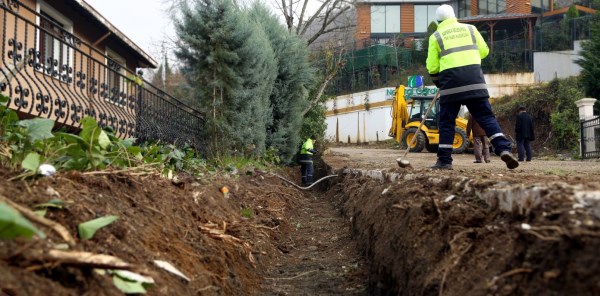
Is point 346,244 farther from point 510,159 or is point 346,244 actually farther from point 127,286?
point 127,286

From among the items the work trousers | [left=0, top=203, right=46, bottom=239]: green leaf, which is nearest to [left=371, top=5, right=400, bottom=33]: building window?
the work trousers

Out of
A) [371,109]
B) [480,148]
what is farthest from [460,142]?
[371,109]

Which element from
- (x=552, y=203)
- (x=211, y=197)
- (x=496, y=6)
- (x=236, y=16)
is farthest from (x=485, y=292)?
(x=496, y=6)

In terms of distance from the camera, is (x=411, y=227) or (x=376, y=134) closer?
(x=411, y=227)

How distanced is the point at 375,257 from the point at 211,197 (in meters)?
1.61

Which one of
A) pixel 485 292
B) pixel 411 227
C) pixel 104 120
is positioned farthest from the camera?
pixel 104 120

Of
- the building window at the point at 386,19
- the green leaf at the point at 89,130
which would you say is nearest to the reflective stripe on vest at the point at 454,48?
the green leaf at the point at 89,130

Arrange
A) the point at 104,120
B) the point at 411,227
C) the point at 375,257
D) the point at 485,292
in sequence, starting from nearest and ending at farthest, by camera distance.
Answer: the point at 485,292, the point at 411,227, the point at 375,257, the point at 104,120

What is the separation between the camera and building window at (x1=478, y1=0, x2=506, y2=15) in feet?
122

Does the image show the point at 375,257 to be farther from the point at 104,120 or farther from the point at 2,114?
the point at 104,120

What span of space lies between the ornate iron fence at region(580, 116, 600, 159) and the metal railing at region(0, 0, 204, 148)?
39.4 ft

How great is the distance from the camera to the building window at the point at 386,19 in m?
40.8

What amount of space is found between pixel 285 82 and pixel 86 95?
770 cm

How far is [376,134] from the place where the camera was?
34.1 metres
